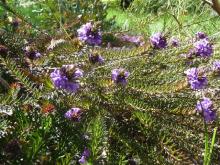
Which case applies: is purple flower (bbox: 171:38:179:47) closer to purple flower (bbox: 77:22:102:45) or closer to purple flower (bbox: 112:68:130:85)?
purple flower (bbox: 77:22:102:45)

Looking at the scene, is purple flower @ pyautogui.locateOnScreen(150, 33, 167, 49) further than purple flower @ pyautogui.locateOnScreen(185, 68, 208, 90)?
Yes

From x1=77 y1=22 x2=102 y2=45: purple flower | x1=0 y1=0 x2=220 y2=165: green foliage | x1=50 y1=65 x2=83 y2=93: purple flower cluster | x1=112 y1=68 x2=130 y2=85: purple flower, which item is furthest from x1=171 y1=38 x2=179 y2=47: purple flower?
x1=50 y1=65 x2=83 y2=93: purple flower cluster

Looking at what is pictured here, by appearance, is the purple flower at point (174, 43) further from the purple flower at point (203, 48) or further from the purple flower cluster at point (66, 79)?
the purple flower cluster at point (66, 79)

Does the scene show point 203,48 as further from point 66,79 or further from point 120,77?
point 66,79

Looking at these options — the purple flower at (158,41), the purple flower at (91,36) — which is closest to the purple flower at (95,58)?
the purple flower at (91,36)

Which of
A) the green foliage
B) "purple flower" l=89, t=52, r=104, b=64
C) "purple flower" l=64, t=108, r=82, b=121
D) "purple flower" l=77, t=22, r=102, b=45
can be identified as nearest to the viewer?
the green foliage
